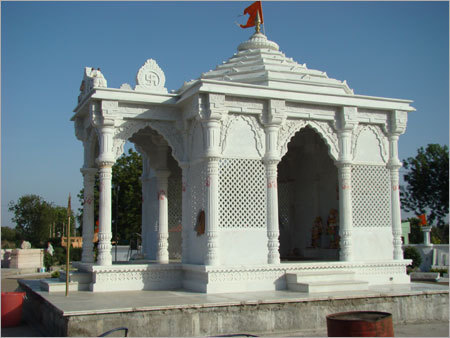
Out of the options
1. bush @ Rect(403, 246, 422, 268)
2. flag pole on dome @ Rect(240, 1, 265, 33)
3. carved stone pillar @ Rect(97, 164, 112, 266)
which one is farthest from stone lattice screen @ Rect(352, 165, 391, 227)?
bush @ Rect(403, 246, 422, 268)

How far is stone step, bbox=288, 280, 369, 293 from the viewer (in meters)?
11.2

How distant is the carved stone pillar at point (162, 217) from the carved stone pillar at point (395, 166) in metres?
6.12

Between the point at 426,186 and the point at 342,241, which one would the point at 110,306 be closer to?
the point at 342,241

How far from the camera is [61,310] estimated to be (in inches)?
342

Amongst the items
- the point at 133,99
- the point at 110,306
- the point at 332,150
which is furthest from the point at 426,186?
the point at 110,306

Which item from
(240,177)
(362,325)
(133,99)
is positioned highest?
(133,99)

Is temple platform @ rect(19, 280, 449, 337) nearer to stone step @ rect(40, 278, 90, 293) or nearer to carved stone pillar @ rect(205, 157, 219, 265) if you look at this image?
stone step @ rect(40, 278, 90, 293)

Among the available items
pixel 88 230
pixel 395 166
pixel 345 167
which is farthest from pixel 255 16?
pixel 88 230

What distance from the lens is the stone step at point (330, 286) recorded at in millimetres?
11211

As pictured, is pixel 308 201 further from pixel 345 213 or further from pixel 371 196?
pixel 345 213

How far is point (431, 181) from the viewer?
38906 millimetres

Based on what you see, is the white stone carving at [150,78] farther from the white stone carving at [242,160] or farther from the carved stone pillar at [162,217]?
the carved stone pillar at [162,217]

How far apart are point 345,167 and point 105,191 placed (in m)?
5.86

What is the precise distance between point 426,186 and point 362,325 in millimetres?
35696
